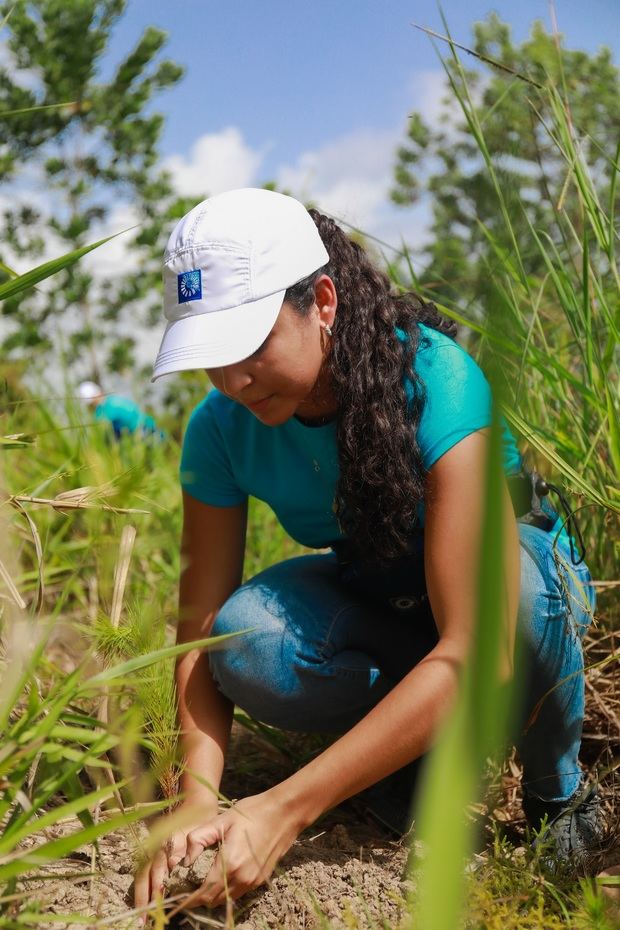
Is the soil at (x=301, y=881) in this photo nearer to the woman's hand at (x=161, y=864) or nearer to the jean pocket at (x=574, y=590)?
the woman's hand at (x=161, y=864)

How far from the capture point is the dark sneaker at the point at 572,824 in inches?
48.1

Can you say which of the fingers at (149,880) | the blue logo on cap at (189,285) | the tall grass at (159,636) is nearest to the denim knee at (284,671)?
the tall grass at (159,636)

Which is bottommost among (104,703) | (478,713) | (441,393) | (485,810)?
(485,810)

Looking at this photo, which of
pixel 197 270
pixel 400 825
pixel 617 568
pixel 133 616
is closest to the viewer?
pixel 133 616

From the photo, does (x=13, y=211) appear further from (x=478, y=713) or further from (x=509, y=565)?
(x=478, y=713)

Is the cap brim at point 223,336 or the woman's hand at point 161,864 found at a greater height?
the cap brim at point 223,336

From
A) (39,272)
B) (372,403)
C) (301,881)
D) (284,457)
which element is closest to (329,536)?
(284,457)

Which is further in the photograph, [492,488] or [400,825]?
[400,825]

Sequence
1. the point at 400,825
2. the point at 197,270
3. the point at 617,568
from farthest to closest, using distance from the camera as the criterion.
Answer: the point at 617,568 < the point at 400,825 < the point at 197,270

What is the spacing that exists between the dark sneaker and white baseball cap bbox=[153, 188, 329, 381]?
75 centimetres

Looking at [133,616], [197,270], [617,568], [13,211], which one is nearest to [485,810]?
[617,568]

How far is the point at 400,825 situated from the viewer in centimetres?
140

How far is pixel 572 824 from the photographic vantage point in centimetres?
128

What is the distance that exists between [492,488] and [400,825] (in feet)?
4.18
